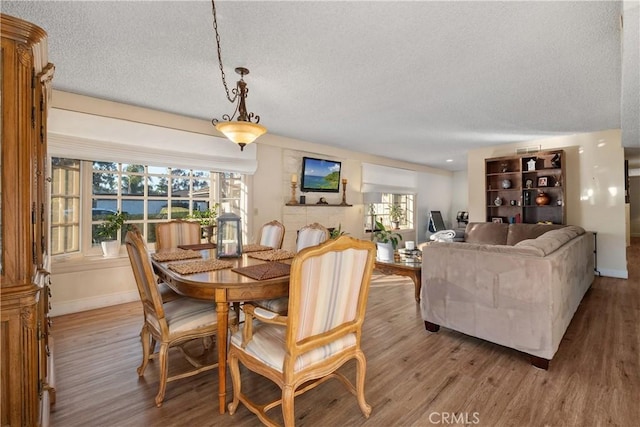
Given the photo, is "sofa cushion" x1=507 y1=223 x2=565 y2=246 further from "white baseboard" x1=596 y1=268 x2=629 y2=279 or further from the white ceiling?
the white ceiling

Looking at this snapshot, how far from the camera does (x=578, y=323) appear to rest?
9.64 ft

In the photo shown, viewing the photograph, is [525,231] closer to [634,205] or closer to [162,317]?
[162,317]

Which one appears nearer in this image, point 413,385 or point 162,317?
point 162,317

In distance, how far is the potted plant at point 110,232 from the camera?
356cm

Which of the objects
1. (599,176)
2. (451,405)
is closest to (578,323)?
(451,405)

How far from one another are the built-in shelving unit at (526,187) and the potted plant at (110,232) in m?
5.97

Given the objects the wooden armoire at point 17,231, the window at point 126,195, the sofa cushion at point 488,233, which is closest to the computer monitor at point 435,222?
the sofa cushion at point 488,233

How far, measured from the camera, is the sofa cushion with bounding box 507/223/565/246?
15.1 feet

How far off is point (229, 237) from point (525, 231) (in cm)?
453

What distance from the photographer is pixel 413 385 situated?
196 cm

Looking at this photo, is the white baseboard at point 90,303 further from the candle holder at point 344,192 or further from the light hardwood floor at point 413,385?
the candle holder at point 344,192

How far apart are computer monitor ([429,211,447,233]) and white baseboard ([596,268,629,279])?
3547 mm

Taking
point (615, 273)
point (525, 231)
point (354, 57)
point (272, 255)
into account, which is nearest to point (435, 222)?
point (525, 231)

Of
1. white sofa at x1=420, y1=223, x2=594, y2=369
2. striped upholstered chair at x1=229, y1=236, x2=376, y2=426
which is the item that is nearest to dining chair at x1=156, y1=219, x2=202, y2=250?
striped upholstered chair at x1=229, y1=236, x2=376, y2=426
